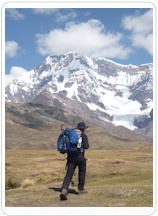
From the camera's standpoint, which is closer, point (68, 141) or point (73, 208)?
point (73, 208)

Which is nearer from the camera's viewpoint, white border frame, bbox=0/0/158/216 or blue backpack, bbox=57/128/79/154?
A: white border frame, bbox=0/0/158/216

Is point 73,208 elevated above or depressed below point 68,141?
below

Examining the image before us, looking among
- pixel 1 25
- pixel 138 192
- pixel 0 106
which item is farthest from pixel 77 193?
pixel 1 25

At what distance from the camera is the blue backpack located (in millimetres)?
14727

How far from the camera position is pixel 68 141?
1485cm

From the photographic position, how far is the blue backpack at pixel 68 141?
1473cm

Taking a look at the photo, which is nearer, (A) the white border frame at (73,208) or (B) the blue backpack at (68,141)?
(A) the white border frame at (73,208)
